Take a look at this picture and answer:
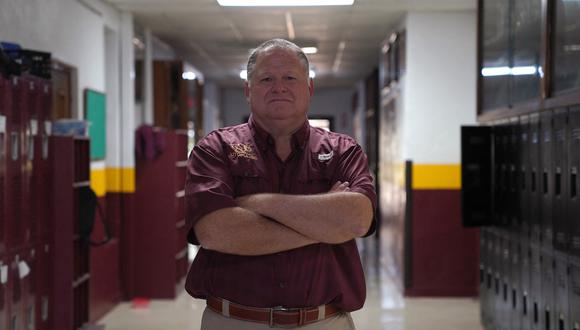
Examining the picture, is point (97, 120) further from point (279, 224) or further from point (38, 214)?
point (279, 224)

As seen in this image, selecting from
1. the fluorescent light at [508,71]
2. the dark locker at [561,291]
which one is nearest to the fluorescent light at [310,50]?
the fluorescent light at [508,71]

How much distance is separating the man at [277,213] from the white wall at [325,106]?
15.2 meters

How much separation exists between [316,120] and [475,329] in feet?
42.6

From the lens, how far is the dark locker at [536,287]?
4086mm

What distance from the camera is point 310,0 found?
6453 millimetres

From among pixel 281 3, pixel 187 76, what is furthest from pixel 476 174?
pixel 187 76

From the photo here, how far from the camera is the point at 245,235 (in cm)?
217

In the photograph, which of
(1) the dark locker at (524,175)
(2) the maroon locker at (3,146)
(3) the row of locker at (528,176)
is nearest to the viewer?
(3) the row of locker at (528,176)

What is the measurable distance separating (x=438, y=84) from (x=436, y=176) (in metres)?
0.88

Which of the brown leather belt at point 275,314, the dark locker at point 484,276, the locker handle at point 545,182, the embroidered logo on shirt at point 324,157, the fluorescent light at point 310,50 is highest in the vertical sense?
the fluorescent light at point 310,50

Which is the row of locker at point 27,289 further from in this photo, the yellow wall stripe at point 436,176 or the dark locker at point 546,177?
the yellow wall stripe at point 436,176

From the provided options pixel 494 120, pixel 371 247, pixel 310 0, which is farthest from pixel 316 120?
pixel 494 120

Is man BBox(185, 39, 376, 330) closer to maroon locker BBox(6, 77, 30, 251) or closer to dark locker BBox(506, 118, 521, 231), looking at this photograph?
maroon locker BBox(6, 77, 30, 251)

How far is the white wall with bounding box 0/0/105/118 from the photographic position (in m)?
4.52
